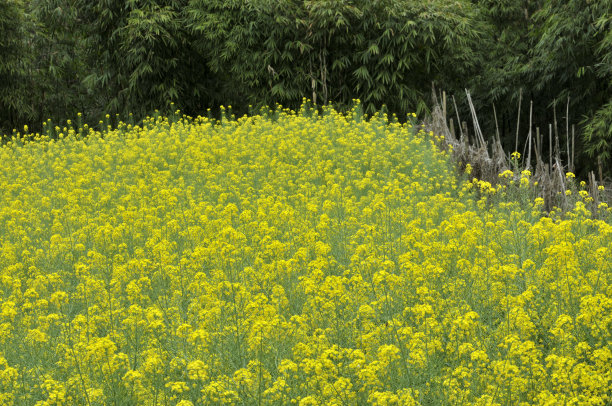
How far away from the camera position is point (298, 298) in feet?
14.0

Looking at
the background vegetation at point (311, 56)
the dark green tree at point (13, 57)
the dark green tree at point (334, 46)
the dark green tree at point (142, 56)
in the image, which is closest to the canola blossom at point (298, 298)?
the dark green tree at point (334, 46)

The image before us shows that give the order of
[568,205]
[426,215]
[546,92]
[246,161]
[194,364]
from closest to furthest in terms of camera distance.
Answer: [194,364], [426,215], [568,205], [246,161], [546,92]

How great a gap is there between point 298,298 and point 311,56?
26.2 feet

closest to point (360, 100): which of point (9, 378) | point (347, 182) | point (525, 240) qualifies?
point (347, 182)

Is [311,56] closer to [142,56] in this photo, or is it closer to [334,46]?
[334,46]

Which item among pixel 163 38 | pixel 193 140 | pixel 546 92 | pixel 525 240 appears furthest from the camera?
pixel 546 92

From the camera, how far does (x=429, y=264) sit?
4.07m

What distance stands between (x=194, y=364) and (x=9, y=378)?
3.29ft

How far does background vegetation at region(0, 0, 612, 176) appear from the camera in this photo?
10969mm

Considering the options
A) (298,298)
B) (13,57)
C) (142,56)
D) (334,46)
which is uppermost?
(13,57)

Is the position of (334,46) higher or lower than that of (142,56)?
lower

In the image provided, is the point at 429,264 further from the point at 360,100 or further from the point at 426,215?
the point at 360,100

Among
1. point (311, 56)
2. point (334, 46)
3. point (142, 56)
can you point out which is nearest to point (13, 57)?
point (142, 56)

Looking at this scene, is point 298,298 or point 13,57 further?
point 13,57
